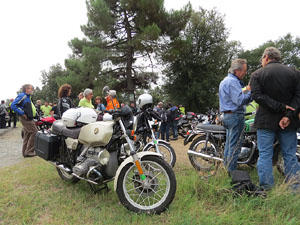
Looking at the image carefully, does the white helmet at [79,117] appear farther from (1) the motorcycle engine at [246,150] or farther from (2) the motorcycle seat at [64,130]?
(1) the motorcycle engine at [246,150]

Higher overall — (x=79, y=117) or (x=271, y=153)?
(x=79, y=117)

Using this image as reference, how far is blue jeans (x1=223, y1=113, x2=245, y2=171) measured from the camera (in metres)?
3.01

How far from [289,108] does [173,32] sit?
12.9 metres

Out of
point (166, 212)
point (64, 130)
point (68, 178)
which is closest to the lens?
point (166, 212)

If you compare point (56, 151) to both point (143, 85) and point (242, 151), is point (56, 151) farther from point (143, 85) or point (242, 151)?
point (143, 85)

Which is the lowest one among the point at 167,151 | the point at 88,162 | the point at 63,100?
the point at 167,151

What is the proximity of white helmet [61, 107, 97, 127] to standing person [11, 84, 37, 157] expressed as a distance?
280 cm

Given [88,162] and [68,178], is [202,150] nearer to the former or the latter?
[88,162]

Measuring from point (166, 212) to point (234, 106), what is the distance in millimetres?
1786

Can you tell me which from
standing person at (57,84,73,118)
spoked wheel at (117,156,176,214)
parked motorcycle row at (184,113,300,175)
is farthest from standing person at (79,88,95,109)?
spoked wheel at (117,156,176,214)

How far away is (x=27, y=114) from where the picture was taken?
16.2ft

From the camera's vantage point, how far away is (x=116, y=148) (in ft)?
8.49

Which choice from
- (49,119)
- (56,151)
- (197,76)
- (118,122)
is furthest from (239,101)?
→ (197,76)

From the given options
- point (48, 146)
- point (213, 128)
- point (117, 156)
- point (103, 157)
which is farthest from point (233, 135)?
point (48, 146)
